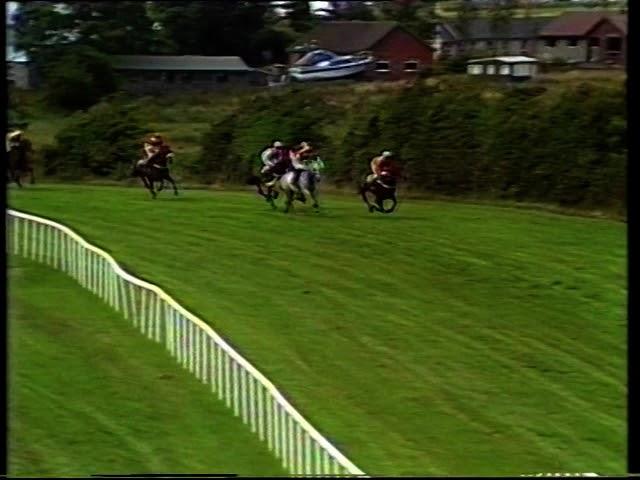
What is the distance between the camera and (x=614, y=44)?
504 centimetres

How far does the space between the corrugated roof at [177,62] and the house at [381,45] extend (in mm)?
200

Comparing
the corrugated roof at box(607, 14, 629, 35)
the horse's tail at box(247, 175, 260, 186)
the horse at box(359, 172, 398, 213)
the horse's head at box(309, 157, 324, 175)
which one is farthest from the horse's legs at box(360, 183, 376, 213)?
the corrugated roof at box(607, 14, 629, 35)

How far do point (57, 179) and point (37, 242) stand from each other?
0.24m

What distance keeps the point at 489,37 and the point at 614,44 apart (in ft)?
1.34

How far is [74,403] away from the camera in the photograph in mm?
4930

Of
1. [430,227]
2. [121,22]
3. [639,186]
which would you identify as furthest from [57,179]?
[639,186]

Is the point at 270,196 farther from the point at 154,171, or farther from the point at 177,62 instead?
the point at 177,62

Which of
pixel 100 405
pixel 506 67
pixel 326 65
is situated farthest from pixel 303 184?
pixel 100 405

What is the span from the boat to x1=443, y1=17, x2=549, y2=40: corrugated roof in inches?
12.9

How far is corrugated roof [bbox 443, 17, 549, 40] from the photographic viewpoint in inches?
202

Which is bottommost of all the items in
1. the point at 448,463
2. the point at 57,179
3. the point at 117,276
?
the point at 448,463

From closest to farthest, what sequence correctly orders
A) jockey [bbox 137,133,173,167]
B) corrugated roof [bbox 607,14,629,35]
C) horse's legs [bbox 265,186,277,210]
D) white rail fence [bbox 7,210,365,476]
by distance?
1. white rail fence [bbox 7,210,365,476]
2. corrugated roof [bbox 607,14,629,35]
3. jockey [bbox 137,133,173,167]
4. horse's legs [bbox 265,186,277,210]

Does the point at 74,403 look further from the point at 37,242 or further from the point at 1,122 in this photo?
the point at 1,122

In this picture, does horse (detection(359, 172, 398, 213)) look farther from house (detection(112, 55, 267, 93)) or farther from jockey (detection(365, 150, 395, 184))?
house (detection(112, 55, 267, 93))
